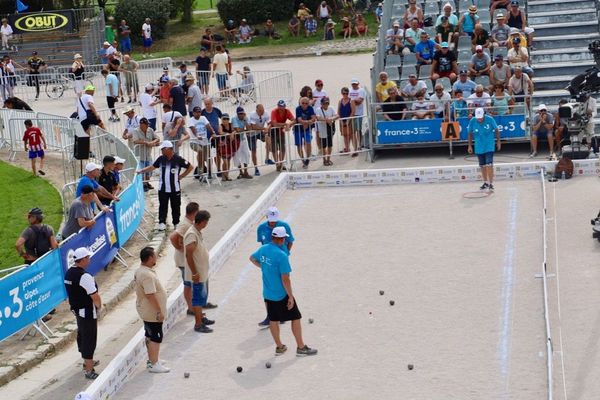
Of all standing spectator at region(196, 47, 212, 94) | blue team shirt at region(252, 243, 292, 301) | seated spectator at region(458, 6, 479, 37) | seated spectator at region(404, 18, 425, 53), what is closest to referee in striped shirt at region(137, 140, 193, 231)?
blue team shirt at region(252, 243, 292, 301)

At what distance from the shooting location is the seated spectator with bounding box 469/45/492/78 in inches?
1056

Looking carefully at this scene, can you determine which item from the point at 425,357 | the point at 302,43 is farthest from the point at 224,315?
the point at 302,43

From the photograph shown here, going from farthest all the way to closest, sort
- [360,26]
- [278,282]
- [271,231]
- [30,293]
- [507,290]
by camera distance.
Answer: [360,26] < [507,290] < [30,293] < [271,231] < [278,282]

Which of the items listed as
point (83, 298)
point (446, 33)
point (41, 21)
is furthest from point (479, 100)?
point (41, 21)

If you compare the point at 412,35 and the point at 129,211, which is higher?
the point at 412,35

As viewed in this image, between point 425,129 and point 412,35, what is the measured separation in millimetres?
4493

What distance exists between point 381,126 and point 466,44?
15.4ft

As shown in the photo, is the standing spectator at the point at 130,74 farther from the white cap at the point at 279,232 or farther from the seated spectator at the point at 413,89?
the white cap at the point at 279,232

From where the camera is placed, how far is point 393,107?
25.9m

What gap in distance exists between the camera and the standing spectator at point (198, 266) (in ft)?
48.8

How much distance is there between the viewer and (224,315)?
1590cm

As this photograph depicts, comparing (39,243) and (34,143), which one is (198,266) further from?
(34,143)

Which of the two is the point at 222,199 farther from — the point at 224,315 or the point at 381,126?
the point at 224,315

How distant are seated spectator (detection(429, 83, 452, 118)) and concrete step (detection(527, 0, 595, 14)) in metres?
6.78
